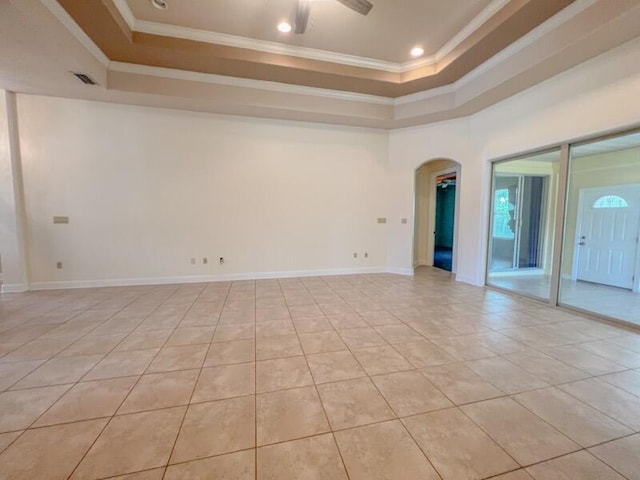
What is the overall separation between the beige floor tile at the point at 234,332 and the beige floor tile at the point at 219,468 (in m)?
1.47

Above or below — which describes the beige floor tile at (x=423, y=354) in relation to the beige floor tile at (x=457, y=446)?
above

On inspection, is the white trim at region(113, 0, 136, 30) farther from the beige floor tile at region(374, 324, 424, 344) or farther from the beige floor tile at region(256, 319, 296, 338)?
the beige floor tile at region(374, 324, 424, 344)

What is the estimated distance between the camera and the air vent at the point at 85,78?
383 centimetres

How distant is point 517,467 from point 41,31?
5.55 meters

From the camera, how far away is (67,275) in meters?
4.82

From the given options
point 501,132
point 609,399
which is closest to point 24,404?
point 609,399

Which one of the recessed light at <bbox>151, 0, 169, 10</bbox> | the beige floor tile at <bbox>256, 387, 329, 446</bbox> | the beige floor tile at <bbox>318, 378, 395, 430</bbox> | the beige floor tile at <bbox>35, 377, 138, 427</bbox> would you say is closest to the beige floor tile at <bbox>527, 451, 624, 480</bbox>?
the beige floor tile at <bbox>318, 378, 395, 430</bbox>

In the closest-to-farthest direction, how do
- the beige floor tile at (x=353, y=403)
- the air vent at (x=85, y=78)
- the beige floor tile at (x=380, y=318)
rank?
the beige floor tile at (x=353, y=403)
the beige floor tile at (x=380, y=318)
the air vent at (x=85, y=78)

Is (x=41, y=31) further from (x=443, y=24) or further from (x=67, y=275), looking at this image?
(x=443, y=24)

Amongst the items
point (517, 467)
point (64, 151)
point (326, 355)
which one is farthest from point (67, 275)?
point (517, 467)

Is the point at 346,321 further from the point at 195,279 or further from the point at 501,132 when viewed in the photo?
the point at 501,132

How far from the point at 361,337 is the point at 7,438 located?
8.70 feet

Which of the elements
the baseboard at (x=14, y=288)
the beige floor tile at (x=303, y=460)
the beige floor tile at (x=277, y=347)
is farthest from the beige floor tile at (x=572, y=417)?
the baseboard at (x=14, y=288)

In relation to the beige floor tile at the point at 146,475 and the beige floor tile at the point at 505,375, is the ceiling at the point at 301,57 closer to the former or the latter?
the beige floor tile at the point at 505,375
